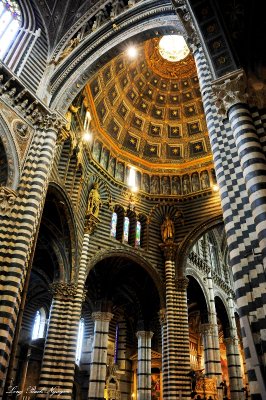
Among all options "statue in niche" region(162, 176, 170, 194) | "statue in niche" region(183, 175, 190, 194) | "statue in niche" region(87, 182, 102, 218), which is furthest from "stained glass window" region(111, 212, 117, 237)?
"statue in niche" region(183, 175, 190, 194)

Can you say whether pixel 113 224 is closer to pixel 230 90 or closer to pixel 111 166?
pixel 111 166

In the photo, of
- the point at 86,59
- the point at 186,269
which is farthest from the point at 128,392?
the point at 86,59

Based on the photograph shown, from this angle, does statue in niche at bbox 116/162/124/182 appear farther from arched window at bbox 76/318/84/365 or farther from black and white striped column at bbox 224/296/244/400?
black and white striped column at bbox 224/296/244/400

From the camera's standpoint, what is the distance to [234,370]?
922 inches

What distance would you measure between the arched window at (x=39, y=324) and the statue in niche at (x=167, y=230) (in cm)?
1059

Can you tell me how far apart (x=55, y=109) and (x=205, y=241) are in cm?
1697

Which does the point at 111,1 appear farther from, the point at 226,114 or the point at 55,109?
the point at 226,114

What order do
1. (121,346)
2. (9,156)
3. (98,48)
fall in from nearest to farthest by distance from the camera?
(9,156), (98,48), (121,346)

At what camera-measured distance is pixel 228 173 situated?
8.01 metres

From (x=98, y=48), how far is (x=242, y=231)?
11453 millimetres

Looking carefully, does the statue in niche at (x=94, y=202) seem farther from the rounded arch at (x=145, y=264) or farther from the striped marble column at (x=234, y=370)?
the striped marble column at (x=234, y=370)

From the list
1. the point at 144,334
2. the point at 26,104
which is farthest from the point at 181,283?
the point at 26,104

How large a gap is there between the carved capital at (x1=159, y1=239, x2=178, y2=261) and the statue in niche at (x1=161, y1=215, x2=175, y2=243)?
26cm

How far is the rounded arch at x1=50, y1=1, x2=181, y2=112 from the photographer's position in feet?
44.6
